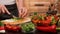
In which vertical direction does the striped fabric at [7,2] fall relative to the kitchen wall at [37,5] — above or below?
above

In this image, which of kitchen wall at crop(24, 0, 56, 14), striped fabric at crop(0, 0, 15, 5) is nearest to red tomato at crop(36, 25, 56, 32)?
striped fabric at crop(0, 0, 15, 5)

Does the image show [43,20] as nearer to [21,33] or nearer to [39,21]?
[39,21]

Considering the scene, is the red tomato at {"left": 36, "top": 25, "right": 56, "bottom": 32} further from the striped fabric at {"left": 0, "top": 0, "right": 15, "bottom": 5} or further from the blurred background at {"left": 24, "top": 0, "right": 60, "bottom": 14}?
the blurred background at {"left": 24, "top": 0, "right": 60, "bottom": 14}

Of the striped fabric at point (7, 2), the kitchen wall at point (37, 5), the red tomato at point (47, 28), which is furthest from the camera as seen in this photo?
the kitchen wall at point (37, 5)

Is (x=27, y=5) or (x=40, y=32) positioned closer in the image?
(x=40, y=32)

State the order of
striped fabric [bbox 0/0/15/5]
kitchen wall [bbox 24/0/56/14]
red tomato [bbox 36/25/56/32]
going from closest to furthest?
1. red tomato [bbox 36/25/56/32]
2. striped fabric [bbox 0/0/15/5]
3. kitchen wall [bbox 24/0/56/14]

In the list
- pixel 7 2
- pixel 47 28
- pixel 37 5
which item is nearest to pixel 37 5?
pixel 37 5

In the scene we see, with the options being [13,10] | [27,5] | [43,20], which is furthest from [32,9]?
[43,20]

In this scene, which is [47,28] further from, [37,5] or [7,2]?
[37,5]

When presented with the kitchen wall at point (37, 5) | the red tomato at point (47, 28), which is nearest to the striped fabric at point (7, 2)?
the kitchen wall at point (37, 5)

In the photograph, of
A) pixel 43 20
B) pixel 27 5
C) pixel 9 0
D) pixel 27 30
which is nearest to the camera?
pixel 27 30

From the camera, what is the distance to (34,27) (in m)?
1.14

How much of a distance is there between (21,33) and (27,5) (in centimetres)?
134

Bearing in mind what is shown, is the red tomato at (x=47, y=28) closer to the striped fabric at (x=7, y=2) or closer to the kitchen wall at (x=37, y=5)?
the striped fabric at (x=7, y=2)
